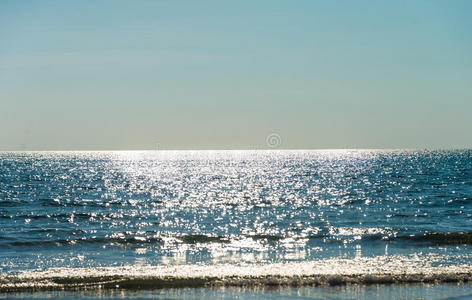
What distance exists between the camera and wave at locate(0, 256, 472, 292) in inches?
814

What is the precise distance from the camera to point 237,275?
2228 cm

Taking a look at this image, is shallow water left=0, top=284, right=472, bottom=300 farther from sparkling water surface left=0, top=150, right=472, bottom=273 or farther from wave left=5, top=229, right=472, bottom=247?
wave left=5, top=229, right=472, bottom=247

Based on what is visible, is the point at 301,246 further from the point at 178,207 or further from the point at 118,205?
the point at 118,205

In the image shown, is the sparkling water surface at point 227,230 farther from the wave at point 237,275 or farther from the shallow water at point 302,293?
the shallow water at point 302,293

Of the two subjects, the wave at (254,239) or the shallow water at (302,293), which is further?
the wave at (254,239)

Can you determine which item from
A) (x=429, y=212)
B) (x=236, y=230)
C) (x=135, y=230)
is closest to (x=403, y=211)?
(x=429, y=212)

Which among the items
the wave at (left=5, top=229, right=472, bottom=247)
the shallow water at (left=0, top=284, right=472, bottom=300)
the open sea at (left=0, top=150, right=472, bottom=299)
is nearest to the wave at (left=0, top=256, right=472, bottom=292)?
the open sea at (left=0, top=150, right=472, bottom=299)

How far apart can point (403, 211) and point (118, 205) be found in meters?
29.4

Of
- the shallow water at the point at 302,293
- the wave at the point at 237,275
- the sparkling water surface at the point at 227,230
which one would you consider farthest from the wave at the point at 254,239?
the shallow water at the point at 302,293

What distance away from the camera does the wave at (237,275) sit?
67.8 ft

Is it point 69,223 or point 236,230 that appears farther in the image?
point 69,223

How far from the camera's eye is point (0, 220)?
42.8m

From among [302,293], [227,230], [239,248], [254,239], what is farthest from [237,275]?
[227,230]

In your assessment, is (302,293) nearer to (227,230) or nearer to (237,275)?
(237,275)
